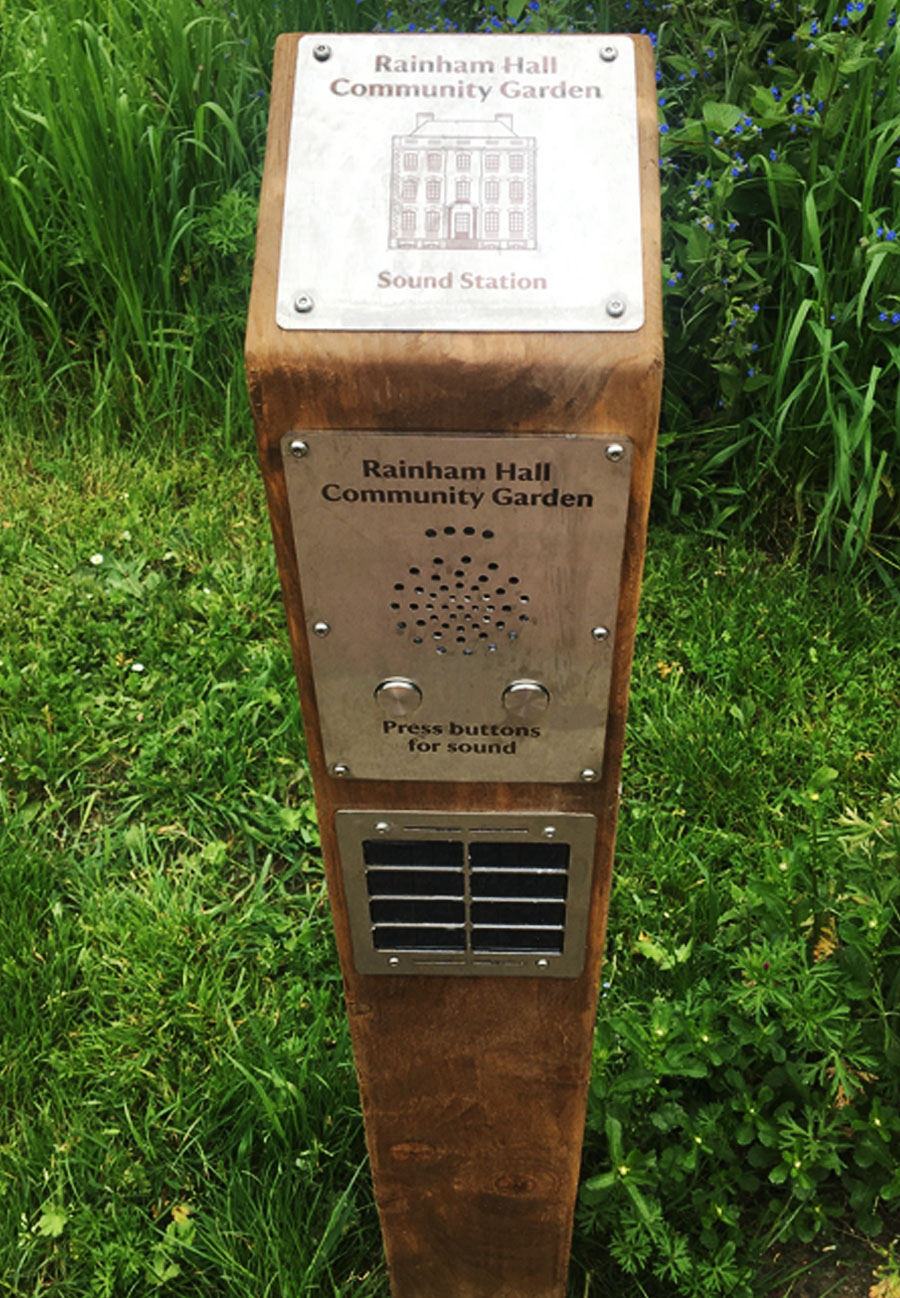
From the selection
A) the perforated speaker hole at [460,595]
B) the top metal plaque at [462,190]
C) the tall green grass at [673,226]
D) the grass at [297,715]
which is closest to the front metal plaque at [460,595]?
the perforated speaker hole at [460,595]

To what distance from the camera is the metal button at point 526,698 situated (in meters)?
1.28

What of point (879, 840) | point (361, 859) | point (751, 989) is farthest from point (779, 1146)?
point (361, 859)

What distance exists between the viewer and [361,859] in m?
1.47

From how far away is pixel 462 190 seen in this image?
1.10m

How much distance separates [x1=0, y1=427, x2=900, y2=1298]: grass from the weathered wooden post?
0.86 metres

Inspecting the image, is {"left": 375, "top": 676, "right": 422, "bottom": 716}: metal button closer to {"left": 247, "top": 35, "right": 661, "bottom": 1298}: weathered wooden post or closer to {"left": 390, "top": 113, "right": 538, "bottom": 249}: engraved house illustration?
{"left": 247, "top": 35, "right": 661, "bottom": 1298}: weathered wooden post

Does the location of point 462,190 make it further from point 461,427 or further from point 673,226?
point 673,226

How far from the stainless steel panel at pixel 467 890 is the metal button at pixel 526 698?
16 centimetres

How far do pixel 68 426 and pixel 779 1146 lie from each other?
282cm

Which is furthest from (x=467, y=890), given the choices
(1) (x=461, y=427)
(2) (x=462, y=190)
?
(2) (x=462, y=190)

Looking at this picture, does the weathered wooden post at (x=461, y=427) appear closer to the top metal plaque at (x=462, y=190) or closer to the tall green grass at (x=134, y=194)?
the top metal plaque at (x=462, y=190)

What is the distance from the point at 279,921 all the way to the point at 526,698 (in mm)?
1482

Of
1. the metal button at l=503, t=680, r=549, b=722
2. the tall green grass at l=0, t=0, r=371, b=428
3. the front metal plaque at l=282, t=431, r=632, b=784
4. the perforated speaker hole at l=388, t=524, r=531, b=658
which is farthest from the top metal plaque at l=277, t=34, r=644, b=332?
the tall green grass at l=0, t=0, r=371, b=428

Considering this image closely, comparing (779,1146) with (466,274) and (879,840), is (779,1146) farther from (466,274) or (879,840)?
(466,274)
